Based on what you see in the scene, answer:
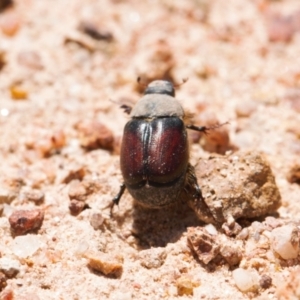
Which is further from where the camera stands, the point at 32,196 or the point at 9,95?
the point at 9,95

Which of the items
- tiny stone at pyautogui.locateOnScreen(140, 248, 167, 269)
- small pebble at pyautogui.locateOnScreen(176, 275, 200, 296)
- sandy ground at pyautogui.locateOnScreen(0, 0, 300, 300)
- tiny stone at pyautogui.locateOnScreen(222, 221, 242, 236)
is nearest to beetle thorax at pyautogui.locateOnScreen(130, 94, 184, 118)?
sandy ground at pyautogui.locateOnScreen(0, 0, 300, 300)

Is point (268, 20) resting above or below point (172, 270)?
above

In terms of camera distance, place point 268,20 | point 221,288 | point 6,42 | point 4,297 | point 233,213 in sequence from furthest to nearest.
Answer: point 268,20 → point 6,42 → point 233,213 → point 221,288 → point 4,297

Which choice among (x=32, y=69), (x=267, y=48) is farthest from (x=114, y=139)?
(x=267, y=48)

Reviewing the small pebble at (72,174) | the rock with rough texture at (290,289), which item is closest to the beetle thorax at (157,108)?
the small pebble at (72,174)

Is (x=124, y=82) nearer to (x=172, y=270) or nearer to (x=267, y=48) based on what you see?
(x=267, y=48)

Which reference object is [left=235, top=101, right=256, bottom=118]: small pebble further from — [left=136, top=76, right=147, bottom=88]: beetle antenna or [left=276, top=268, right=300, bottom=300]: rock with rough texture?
[left=276, top=268, right=300, bottom=300]: rock with rough texture
